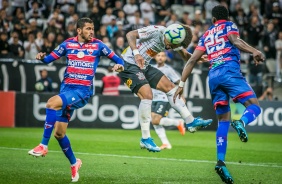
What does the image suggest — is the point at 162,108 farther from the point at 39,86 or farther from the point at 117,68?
the point at 39,86

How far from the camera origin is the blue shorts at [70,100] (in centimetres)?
1020

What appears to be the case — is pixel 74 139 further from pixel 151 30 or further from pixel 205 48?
pixel 205 48

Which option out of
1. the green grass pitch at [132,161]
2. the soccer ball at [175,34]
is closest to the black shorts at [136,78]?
the soccer ball at [175,34]

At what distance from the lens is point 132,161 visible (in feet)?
43.3

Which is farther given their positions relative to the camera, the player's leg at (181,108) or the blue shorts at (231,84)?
the player's leg at (181,108)

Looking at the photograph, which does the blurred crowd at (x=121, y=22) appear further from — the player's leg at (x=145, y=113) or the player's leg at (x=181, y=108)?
the player's leg at (x=145, y=113)

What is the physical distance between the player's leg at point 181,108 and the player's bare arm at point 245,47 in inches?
89.5

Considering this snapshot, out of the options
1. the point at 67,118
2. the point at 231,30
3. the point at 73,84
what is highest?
the point at 231,30

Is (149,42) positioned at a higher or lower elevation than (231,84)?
higher

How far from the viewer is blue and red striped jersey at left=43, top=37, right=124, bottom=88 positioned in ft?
34.3

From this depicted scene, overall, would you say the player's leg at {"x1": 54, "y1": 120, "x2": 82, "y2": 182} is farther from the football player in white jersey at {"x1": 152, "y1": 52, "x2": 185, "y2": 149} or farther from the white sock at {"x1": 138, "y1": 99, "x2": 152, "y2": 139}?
the football player in white jersey at {"x1": 152, "y1": 52, "x2": 185, "y2": 149}

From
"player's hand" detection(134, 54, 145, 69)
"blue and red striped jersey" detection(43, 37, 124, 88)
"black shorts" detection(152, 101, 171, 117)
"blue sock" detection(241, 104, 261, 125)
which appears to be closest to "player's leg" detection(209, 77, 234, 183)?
"blue sock" detection(241, 104, 261, 125)

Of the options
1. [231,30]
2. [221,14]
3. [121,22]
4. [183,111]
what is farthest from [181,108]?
[121,22]

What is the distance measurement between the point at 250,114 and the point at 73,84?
9.11ft
